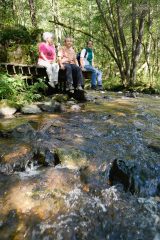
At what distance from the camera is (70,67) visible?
913 centimetres

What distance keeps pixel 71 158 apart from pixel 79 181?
556mm

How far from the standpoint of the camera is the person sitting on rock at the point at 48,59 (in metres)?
8.97

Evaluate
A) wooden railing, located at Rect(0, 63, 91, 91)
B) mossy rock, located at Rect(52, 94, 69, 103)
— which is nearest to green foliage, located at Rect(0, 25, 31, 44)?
wooden railing, located at Rect(0, 63, 91, 91)

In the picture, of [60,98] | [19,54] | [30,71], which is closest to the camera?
[60,98]

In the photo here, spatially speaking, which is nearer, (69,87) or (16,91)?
(16,91)

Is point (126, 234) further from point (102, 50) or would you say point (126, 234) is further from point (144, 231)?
point (102, 50)

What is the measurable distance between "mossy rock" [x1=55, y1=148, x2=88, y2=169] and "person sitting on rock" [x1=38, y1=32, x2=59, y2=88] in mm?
4994

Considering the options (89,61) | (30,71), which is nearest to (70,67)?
(30,71)

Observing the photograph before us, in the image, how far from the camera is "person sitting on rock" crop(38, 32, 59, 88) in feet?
29.4

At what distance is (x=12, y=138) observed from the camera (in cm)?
500

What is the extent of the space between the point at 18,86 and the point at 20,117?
1.93 metres

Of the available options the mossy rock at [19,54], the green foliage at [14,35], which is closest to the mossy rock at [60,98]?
the mossy rock at [19,54]

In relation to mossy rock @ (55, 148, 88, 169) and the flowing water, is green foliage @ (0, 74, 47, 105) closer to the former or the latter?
the flowing water

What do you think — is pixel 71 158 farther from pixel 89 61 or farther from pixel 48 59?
pixel 89 61
